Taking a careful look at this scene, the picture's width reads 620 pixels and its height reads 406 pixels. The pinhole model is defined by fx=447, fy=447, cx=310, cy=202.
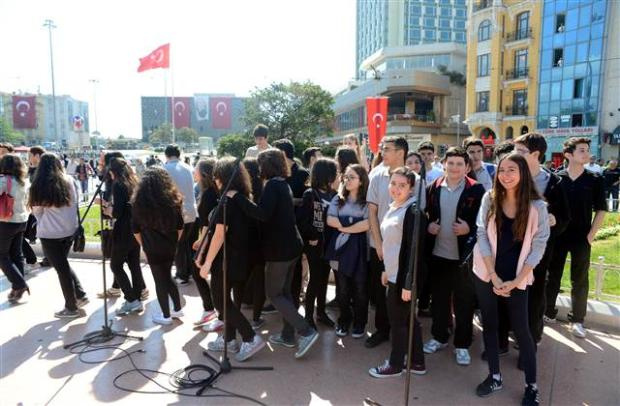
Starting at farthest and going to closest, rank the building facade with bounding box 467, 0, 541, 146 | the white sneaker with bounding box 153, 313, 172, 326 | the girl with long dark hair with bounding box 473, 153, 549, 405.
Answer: the building facade with bounding box 467, 0, 541, 146
the white sneaker with bounding box 153, 313, 172, 326
the girl with long dark hair with bounding box 473, 153, 549, 405

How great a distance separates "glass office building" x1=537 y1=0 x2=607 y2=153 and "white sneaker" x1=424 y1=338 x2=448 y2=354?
2860 cm

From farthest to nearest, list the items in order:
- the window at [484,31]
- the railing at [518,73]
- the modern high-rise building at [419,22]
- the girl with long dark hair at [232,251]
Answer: the modern high-rise building at [419,22], the window at [484,31], the railing at [518,73], the girl with long dark hair at [232,251]

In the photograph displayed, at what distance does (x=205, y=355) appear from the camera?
12.4ft

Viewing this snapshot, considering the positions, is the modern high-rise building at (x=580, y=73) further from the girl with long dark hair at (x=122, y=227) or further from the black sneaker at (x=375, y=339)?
the girl with long dark hair at (x=122, y=227)

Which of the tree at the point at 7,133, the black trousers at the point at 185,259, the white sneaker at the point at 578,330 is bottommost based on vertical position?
the white sneaker at the point at 578,330

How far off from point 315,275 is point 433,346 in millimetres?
1225

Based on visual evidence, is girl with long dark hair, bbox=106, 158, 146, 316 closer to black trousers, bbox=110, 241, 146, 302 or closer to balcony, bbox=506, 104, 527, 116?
black trousers, bbox=110, 241, 146, 302

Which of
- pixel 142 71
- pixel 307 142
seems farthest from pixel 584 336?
pixel 307 142

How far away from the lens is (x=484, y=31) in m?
34.5

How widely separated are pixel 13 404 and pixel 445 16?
90523 millimetres

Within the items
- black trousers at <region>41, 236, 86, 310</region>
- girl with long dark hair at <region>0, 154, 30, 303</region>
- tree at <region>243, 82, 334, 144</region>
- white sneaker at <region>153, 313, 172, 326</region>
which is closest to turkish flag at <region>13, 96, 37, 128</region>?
tree at <region>243, 82, 334, 144</region>

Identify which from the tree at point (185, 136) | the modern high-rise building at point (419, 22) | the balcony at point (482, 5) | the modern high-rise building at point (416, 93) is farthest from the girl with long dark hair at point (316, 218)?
the tree at point (185, 136)

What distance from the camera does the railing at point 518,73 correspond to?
1258 inches

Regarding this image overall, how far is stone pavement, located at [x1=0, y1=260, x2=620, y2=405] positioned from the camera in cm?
313
